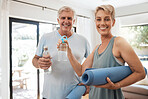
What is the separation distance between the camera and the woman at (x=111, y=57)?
97cm

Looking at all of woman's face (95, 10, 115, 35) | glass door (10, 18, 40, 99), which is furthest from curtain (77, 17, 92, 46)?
woman's face (95, 10, 115, 35)

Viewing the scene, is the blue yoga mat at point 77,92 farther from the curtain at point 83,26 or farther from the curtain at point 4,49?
the curtain at point 83,26

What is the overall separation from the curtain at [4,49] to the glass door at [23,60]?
27 cm

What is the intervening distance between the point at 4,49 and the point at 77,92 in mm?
2174

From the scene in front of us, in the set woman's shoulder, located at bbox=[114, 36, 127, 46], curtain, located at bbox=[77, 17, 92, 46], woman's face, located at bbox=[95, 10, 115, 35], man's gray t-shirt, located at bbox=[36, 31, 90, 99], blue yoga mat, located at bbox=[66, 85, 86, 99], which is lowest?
blue yoga mat, located at bbox=[66, 85, 86, 99]

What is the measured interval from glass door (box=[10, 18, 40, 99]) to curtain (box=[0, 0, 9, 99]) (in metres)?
0.27

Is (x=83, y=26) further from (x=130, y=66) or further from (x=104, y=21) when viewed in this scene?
(x=130, y=66)

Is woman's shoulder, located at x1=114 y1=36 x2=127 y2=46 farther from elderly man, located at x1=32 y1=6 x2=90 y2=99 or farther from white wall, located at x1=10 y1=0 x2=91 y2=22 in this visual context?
white wall, located at x1=10 y1=0 x2=91 y2=22

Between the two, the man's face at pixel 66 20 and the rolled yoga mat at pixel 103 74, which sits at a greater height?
→ the man's face at pixel 66 20

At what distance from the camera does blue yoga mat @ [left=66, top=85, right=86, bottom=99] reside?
1.53m

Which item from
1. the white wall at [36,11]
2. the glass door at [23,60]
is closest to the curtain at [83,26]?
the white wall at [36,11]

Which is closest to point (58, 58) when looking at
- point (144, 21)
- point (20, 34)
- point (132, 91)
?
point (20, 34)

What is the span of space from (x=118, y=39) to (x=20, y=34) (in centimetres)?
310

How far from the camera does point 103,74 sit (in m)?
0.91
